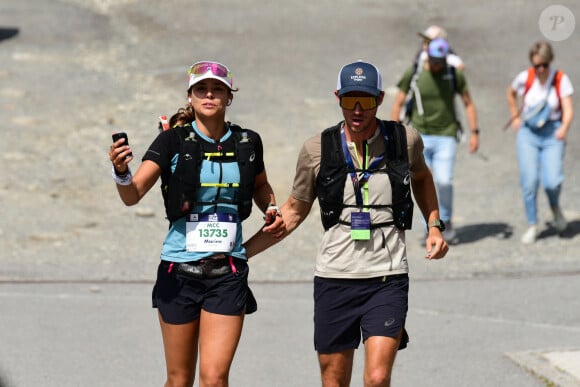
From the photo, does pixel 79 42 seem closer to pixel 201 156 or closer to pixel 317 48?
pixel 317 48

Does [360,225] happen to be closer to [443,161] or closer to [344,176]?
[344,176]

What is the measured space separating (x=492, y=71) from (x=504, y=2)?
230 inches

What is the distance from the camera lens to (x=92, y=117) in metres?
17.7

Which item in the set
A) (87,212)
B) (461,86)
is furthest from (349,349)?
(87,212)

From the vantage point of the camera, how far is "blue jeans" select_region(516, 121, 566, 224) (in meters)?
12.2

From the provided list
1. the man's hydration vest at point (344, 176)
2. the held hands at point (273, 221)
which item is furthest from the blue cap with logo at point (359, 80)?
the held hands at point (273, 221)

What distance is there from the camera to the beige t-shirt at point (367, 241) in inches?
246

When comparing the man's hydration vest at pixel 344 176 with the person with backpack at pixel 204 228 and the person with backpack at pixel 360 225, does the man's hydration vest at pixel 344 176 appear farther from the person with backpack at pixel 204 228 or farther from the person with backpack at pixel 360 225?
the person with backpack at pixel 204 228

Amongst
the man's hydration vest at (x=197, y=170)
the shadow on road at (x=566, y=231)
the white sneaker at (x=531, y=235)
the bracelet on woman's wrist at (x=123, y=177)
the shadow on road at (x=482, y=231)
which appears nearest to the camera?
the bracelet on woman's wrist at (x=123, y=177)

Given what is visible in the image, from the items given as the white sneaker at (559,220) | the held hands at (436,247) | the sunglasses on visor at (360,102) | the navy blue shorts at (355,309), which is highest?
the sunglasses on visor at (360,102)

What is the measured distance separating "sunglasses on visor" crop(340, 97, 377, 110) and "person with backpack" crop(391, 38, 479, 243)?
5.50 meters

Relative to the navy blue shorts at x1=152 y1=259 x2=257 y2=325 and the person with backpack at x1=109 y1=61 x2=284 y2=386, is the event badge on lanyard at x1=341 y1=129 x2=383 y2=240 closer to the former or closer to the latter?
the person with backpack at x1=109 y1=61 x2=284 y2=386

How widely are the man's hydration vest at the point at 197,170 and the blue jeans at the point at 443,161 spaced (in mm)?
5885

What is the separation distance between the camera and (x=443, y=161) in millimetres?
12055
